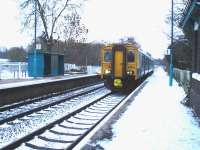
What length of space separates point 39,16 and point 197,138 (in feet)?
150

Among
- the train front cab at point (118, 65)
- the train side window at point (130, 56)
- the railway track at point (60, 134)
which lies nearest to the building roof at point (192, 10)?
the railway track at point (60, 134)

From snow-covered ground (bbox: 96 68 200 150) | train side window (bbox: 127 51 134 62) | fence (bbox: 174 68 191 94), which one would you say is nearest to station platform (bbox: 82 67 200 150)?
snow-covered ground (bbox: 96 68 200 150)

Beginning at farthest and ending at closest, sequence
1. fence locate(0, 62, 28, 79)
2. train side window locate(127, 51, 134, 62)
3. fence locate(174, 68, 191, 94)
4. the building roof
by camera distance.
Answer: fence locate(0, 62, 28, 79)
train side window locate(127, 51, 134, 62)
fence locate(174, 68, 191, 94)
the building roof

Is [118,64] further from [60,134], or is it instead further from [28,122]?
[60,134]

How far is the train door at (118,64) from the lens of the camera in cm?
2636

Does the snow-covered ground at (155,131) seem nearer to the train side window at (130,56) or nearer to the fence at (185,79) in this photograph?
the fence at (185,79)

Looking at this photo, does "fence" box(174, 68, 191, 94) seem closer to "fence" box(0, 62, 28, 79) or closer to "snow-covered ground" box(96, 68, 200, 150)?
"snow-covered ground" box(96, 68, 200, 150)

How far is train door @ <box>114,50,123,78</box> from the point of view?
26.4m

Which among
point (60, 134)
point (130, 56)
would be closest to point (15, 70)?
point (130, 56)

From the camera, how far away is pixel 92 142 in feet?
30.5

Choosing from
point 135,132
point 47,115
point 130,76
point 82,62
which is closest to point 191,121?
point 135,132

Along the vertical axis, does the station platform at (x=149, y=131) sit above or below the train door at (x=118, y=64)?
below

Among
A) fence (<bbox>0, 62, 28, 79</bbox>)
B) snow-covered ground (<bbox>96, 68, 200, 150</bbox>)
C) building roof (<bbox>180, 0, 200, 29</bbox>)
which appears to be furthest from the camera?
fence (<bbox>0, 62, 28, 79</bbox>)

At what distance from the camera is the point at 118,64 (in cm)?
2642
